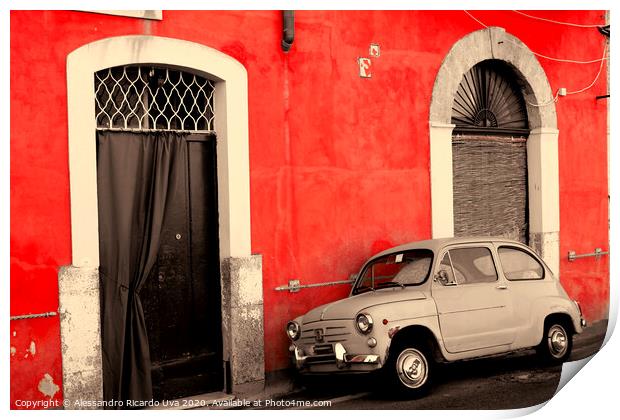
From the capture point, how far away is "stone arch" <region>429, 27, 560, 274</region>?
10.0 meters

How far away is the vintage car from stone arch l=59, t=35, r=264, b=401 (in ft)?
2.75

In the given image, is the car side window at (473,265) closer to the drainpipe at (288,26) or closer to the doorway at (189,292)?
the doorway at (189,292)

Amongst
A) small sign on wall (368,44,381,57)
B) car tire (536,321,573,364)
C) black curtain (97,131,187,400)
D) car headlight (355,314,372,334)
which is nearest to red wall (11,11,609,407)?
small sign on wall (368,44,381,57)

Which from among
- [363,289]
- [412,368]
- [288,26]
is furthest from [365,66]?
[412,368]

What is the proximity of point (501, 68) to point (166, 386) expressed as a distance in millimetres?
6418

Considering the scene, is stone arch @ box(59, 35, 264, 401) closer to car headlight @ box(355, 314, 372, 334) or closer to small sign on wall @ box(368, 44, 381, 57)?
car headlight @ box(355, 314, 372, 334)

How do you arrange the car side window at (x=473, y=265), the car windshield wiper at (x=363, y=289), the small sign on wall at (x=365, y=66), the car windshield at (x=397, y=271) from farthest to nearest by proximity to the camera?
the small sign on wall at (x=365, y=66) → the car windshield wiper at (x=363, y=289) → the car side window at (x=473, y=265) → the car windshield at (x=397, y=271)

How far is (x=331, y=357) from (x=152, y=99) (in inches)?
117

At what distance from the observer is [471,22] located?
10.5 metres

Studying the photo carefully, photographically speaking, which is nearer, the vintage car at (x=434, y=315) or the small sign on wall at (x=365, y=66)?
the vintage car at (x=434, y=315)

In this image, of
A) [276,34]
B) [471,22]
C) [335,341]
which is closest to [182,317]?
[335,341]

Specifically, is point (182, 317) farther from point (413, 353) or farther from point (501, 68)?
point (501, 68)

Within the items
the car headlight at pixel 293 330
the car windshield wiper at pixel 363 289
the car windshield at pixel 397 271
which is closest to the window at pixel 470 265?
the car windshield at pixel 397 271

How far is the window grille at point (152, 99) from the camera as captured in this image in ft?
24.5
